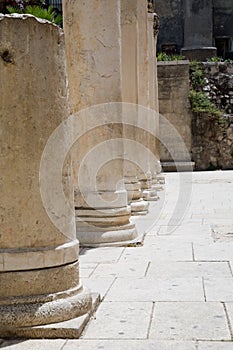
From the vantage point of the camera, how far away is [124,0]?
9258mm

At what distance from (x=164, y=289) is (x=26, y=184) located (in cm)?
161

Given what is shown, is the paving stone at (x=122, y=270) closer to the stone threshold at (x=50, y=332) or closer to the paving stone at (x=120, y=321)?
the paving stone at (x=120, y=321)

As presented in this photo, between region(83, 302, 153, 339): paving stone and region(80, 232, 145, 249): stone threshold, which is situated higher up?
region(83, 302, 153, 339): paving stone

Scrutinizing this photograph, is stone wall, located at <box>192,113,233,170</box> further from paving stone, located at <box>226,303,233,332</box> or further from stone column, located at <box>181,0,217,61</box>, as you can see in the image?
paving stone, located at <box>226,303,233,332</box>

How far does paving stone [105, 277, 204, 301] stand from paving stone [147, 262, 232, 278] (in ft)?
0.60

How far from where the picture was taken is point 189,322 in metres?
3.88

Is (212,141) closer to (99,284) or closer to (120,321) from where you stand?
(99,284)

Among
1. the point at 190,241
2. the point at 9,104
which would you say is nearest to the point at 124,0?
the point at 190,241

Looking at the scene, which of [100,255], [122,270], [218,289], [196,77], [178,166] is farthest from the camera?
[196,77]

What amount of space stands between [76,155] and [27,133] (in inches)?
127

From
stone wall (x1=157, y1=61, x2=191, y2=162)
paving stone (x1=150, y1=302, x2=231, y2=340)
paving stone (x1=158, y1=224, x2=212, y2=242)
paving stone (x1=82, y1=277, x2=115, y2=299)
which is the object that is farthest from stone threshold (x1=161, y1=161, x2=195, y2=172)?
paving stone (x1=150, y1=302, x2=231, y2=340)

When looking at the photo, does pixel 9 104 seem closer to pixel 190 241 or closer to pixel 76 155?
pixel 76 155

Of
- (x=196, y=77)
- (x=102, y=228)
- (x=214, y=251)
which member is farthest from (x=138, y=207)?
(x=196, y=77)

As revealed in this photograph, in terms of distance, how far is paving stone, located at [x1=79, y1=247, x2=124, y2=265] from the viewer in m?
6.00
